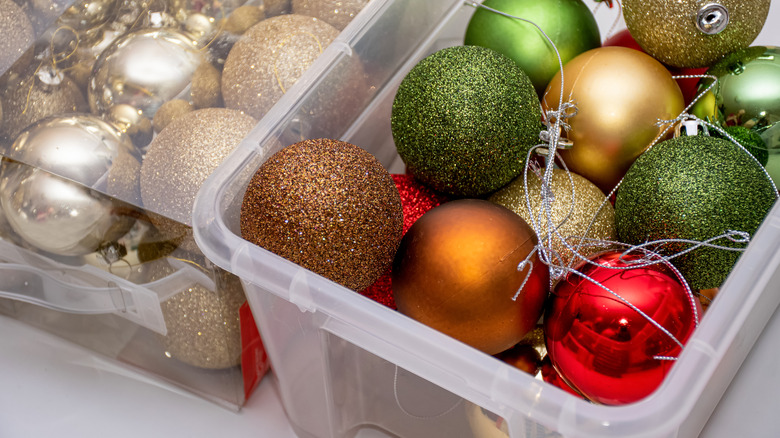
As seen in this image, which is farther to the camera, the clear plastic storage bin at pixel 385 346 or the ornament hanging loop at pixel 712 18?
the ornament hanging loop at pixel 712 18

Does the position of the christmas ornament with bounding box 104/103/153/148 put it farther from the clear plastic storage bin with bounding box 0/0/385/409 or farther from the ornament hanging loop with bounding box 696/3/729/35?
the ornament hanging loop with bounding box 696/3/729/35

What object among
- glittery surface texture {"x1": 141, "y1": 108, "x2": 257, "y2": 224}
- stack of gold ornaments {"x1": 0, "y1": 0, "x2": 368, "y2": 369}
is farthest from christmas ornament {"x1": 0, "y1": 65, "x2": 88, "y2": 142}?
glittery surface texture {"x1": 141, "y1": 108, "x2": 257, "y2": 224}

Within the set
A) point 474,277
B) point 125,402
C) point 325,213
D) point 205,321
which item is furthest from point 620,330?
point 125,402

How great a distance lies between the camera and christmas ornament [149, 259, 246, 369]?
57 centimetres

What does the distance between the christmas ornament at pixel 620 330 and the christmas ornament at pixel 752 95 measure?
6.8 inches

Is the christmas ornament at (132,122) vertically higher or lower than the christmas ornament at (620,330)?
lower

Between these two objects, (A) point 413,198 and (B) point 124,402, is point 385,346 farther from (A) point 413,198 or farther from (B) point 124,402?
(B) point 124,402

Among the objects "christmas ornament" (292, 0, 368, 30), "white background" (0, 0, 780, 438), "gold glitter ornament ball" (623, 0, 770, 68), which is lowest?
"white background" (0, 0, 780, 438)

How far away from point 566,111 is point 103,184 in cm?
37

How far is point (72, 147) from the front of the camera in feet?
1.86

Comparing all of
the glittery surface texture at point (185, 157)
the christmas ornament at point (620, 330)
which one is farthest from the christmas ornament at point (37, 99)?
the christmas ornament at point (620, 330)

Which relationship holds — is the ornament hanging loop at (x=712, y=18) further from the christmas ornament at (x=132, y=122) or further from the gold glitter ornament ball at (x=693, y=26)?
the christmas ornament at (x=132, y=122)

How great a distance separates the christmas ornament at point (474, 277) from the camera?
0.47 metres

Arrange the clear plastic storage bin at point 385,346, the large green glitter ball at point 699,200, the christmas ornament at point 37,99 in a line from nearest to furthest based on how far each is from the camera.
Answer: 1. the clear plastic storage bin at point 385,346
2. the large green glitter ball at point 699,200
3. the christmas ornament at point 37,99
